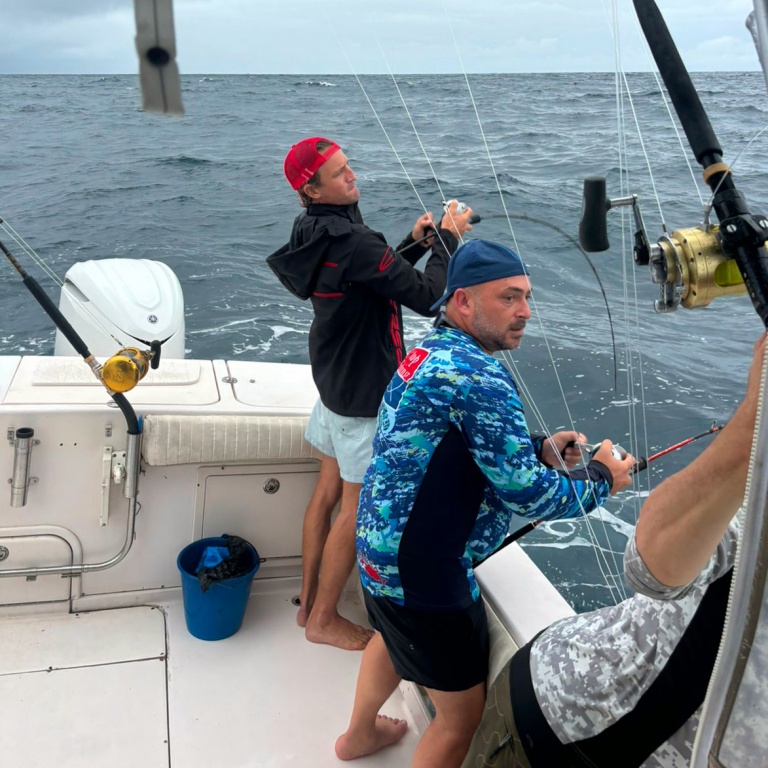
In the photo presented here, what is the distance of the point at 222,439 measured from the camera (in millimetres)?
2598

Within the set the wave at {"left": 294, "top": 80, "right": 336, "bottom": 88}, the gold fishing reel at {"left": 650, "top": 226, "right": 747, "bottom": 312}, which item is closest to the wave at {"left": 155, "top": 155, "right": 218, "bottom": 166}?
the wave at {"left": 294, "top": 80, "right": 336, "bottom": 88}

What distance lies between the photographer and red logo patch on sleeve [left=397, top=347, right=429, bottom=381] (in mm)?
1625

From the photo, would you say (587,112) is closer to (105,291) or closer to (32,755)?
(105,291)

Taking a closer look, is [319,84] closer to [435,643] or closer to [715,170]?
[435,643]

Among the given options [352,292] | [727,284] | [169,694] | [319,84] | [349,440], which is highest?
[319,84]

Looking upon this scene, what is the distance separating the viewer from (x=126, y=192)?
515 inches

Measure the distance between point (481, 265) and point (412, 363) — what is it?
263 millimetres

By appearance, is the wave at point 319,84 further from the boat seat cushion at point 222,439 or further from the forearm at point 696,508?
the forearm at point 696,508

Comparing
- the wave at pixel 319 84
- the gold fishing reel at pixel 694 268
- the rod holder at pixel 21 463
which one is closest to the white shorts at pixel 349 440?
→ the rod holder at pixel 21 463

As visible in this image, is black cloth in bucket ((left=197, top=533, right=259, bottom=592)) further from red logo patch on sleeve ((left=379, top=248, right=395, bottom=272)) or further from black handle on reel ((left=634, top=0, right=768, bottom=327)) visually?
black handle on reel ((left=634, top=0, right=768, bottom=327))

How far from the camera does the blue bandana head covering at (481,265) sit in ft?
5.59

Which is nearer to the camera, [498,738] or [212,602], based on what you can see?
[498,738]

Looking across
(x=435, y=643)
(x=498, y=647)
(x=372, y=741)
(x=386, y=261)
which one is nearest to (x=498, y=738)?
(x=435, y=643)

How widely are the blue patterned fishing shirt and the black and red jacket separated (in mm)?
563
